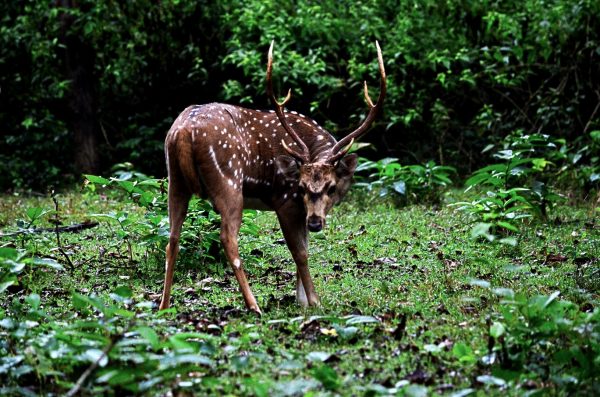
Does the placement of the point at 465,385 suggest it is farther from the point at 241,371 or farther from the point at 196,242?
the point at 196,242

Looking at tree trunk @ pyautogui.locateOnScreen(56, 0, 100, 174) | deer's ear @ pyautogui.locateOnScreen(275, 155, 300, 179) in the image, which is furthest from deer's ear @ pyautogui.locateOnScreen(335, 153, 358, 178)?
tree trunk @ pyautogui.locateOnScreen(56, 0, 100, 174)

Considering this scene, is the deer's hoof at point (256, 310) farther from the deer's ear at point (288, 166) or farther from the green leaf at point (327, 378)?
the green leaf at point (327, 378)

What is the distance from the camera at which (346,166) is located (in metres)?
6.84

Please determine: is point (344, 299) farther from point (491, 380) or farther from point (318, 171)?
point (491, 380)

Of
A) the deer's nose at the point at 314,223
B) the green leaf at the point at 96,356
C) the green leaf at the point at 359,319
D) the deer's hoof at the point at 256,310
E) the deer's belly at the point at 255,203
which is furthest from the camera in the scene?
the deer's belly at the point at 255,203

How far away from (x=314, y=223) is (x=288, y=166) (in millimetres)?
593

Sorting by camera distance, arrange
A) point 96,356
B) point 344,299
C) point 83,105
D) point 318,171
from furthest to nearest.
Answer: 1. point 83,105
2. point 344,299
3. point 318,171
4. point 96,356

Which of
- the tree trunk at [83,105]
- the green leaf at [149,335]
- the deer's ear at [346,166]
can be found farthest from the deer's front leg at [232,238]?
the tree trunk at [83,105]

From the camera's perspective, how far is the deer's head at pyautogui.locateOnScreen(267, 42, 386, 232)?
21.3 feet

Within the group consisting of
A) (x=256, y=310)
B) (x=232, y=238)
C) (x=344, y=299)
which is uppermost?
(x=232, y=238)

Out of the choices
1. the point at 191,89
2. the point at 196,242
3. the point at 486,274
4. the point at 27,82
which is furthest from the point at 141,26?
the point at 486,274

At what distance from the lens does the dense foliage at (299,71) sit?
13.4 m

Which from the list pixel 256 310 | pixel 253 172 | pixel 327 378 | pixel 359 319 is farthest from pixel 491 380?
pixel 253 172

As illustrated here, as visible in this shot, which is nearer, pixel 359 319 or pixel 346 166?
pixel 359 319
